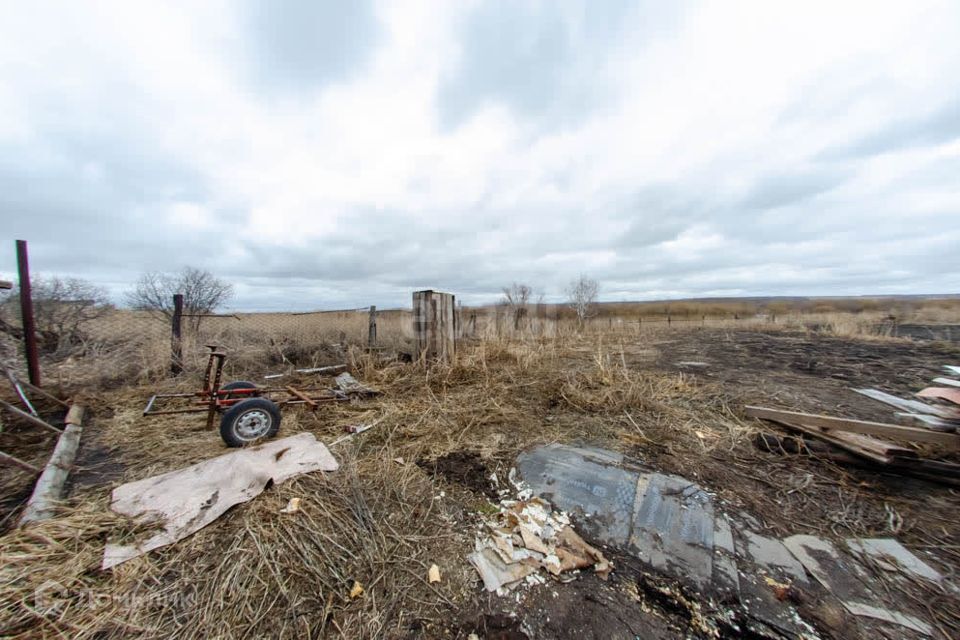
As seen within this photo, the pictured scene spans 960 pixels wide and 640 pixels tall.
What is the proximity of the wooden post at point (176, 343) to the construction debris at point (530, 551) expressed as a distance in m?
6.81

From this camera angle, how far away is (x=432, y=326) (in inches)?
239

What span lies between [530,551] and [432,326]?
→ 459 cm

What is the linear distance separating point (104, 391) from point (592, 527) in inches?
284

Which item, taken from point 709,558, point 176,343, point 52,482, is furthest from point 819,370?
point 176,343

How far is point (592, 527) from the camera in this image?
2066 mm

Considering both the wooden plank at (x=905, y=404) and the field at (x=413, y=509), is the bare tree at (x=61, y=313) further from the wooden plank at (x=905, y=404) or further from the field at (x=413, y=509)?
the wooden plank at (x=905, y=404)

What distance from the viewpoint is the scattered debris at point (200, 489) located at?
1862 mm

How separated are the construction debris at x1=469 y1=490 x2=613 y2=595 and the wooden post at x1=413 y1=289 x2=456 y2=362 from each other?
3992 mm

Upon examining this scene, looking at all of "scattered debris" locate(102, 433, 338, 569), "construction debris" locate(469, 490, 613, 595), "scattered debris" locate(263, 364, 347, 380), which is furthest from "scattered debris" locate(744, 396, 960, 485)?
"scattered debris" locate(263, 364, 347, 380)

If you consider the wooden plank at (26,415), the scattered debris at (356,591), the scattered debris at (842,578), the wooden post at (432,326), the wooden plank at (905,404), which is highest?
the wooden post at (432,326)

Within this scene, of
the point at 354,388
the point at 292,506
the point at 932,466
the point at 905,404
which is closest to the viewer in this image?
the point at 292,506

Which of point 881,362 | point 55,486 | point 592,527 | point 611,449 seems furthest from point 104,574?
point 881,362

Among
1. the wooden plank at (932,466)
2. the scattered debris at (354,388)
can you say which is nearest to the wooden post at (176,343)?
the scattered debris at (354,388)

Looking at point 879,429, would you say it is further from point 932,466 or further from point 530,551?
point 530,551
